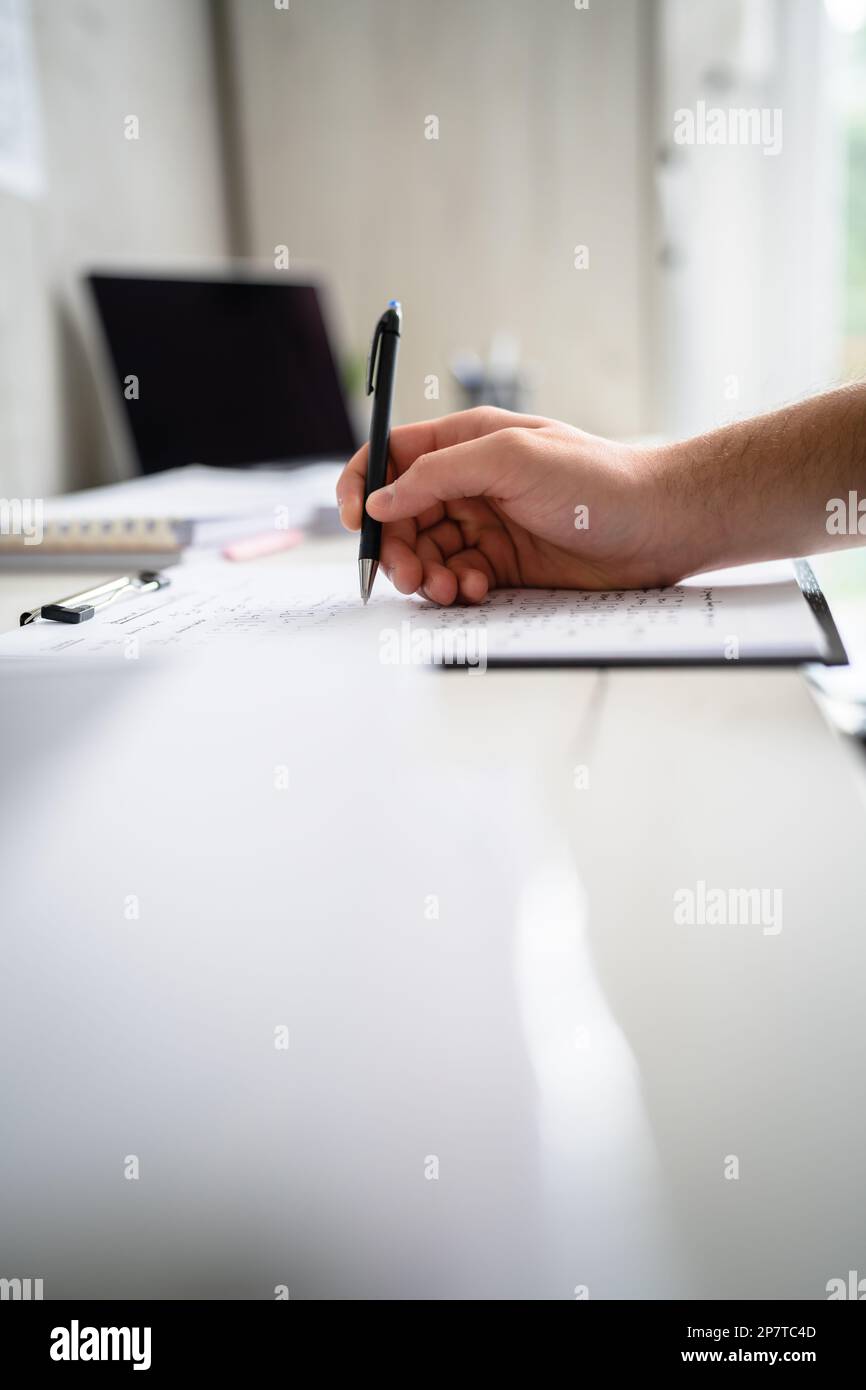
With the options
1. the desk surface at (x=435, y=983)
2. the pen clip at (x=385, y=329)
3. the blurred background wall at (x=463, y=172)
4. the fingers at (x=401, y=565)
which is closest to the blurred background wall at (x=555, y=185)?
Result: the blurred background wall at (x=463, y=172)

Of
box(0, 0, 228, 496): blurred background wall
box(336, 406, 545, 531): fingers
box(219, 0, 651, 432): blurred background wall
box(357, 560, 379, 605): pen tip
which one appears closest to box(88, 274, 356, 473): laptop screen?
box(0, 0, 228, 496): blurred background wall

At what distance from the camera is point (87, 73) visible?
138 centimetres

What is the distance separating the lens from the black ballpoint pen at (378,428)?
23.1 inches

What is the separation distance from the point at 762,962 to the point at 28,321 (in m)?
1.15

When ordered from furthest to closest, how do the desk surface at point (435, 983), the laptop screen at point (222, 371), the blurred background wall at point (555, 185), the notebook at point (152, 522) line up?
the blurred background wall at point (555, 185), the laptop screen at point (222, 371), the notebook at point (152, 522), the desk surface at point (435, 983)

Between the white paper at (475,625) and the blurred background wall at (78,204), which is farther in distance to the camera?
the blurred background wall at (78,204)

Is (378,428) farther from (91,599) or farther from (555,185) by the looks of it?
(555,185)

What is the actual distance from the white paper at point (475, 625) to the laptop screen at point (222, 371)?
794 millimetres

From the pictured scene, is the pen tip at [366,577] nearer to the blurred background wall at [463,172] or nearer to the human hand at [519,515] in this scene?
the human hand at [519,515]

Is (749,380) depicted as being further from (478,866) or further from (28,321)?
(478,866)

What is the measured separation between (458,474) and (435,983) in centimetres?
29

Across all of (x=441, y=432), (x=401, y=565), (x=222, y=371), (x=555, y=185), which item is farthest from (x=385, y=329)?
(x=555, y=185)

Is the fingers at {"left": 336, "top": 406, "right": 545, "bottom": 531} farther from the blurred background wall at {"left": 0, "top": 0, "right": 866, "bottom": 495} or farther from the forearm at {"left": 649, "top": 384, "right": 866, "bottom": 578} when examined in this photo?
the blurred background wall at {"left": 0, "top": 0, "right": 866, "bottom": 495}
